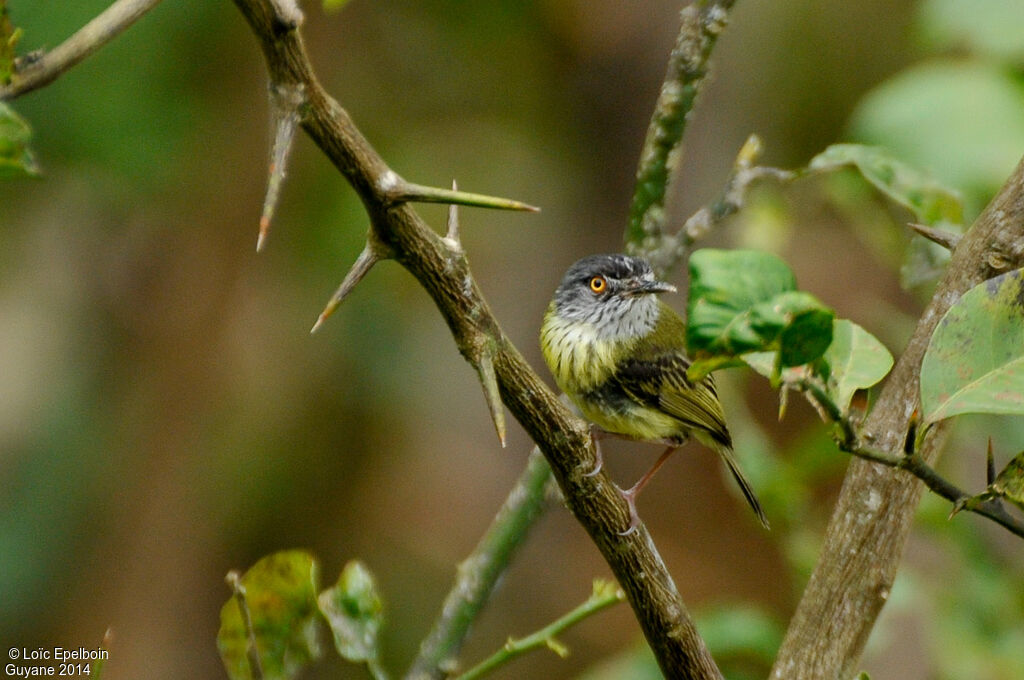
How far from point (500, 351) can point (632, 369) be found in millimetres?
1949

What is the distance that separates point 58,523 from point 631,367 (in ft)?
12.9

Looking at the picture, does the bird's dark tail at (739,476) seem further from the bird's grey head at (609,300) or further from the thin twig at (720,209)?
the thin twig at (720,209)

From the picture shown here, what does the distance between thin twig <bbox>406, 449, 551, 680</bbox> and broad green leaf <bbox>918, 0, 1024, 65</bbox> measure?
1750 mm

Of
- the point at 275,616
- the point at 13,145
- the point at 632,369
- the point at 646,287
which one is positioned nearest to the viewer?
the point at 13,145

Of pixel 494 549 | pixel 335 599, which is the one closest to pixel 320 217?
pixel 494 549

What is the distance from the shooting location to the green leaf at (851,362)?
1541mm

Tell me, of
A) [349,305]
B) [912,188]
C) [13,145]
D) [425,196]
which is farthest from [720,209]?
[349,305]

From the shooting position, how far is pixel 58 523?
609cm

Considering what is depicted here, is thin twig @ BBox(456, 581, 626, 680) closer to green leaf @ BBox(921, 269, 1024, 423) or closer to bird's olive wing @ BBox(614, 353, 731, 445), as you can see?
green leaf @ BBox(921, 269, 1024, 423)

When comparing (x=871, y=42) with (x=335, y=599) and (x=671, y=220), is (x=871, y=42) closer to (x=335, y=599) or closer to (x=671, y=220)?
(x=671, y=220)

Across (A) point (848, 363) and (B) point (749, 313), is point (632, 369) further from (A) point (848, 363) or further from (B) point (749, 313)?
(B) point (749, 313)

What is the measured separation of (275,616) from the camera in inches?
84.9

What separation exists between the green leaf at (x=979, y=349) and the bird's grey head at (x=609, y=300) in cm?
199

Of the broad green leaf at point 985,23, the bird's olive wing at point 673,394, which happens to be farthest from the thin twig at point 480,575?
the broad green leaf at point 985,23
